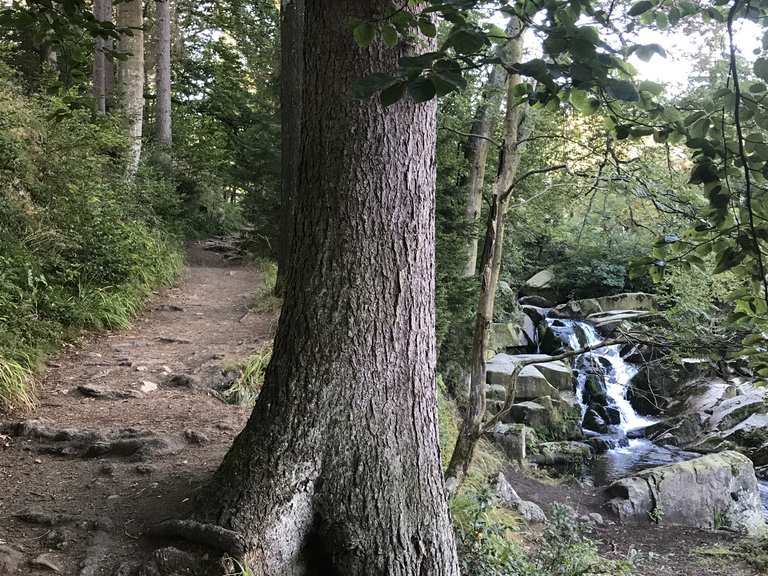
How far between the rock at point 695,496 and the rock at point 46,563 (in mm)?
7013

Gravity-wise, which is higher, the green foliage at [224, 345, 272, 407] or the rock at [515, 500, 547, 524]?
the green foliage at [224, 345, 272, 407]

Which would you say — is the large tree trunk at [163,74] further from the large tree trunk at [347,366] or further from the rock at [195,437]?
the large tree trunk at [347,366]

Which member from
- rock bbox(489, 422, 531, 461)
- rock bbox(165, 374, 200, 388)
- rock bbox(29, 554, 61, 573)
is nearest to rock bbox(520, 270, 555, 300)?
rock bbox(489, 422, 531, 461)

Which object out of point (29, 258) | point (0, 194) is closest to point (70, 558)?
point (29, 258)

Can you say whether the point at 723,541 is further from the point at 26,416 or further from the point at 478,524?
the point at 26,416

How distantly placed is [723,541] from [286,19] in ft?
29.9

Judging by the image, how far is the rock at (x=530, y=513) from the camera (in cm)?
704

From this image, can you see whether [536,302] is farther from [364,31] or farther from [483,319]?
[364,31]

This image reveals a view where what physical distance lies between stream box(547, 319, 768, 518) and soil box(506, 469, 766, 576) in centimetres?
90

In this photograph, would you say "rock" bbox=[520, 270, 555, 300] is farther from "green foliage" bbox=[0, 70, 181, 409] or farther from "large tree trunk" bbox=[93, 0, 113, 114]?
"large tree trunk" bbox=[93, 0, 113, 114]

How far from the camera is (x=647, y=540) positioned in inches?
295

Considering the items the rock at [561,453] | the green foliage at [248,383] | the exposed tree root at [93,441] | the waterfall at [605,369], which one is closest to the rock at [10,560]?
the exposed tree root at [93,441]

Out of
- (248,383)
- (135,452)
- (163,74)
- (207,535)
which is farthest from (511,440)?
(163,74)

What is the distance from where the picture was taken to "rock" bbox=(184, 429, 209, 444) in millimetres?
4785
